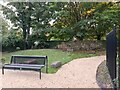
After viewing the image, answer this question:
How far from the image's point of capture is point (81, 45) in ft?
37.3

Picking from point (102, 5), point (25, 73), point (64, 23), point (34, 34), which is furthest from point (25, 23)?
point (25, 73)

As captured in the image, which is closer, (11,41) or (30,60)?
(30,60)

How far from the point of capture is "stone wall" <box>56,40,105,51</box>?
36.6ft

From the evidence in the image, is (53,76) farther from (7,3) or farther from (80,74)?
(7,3)

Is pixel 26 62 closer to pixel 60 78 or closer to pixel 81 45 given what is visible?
pixel 60 78

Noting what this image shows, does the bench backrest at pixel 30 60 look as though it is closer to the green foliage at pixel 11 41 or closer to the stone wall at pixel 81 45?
the stone wall at pixel 81 45

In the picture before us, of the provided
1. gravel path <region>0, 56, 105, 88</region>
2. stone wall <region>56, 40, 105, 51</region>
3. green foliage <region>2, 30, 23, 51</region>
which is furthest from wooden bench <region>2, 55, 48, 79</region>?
green foliage <region>2, 30, 23, 51</region>

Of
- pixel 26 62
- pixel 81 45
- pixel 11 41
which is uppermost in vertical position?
pixel 11 41

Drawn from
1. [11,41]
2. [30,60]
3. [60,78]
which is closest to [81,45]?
[11,41]

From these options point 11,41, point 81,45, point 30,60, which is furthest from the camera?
point 11,41

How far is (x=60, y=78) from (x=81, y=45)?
17.4ft

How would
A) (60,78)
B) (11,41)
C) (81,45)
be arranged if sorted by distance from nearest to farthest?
(60,78) → (81,45) → (11,41)

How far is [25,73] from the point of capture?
6.87m

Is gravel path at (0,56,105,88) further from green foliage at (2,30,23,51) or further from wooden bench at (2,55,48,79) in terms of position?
green foliage at (2,30,23,51)
